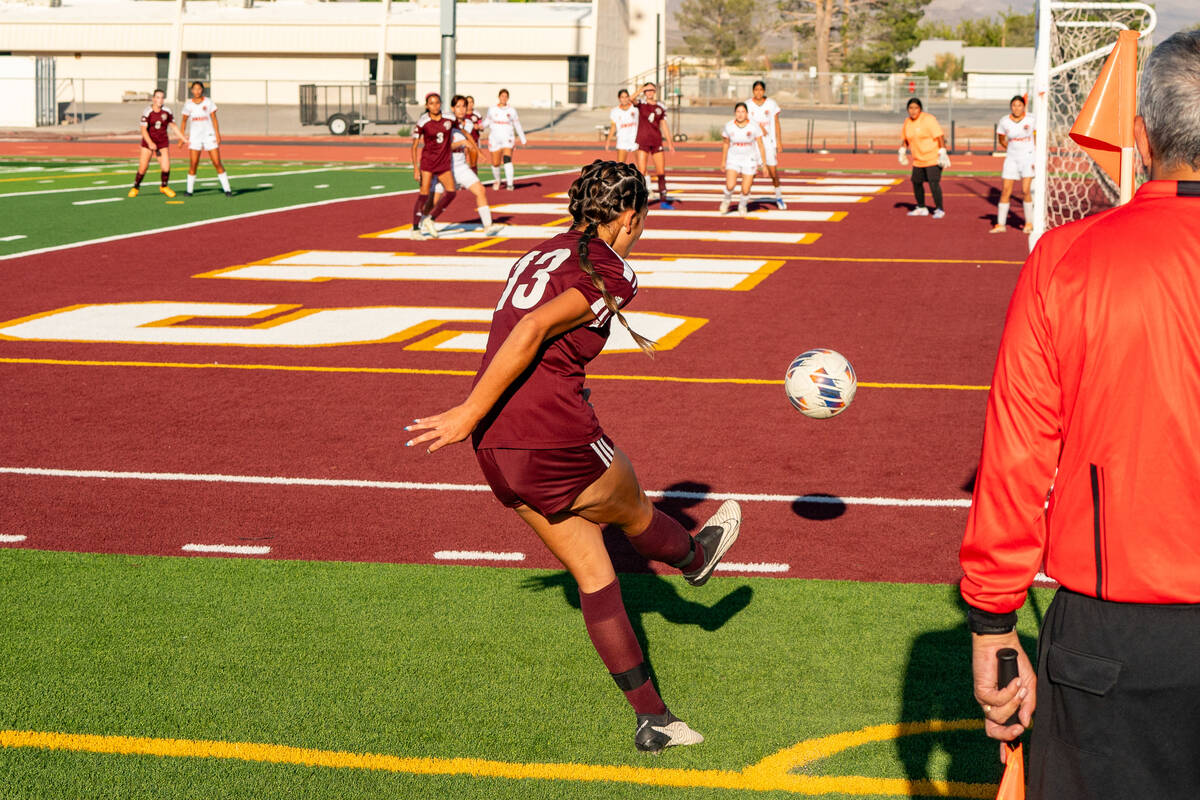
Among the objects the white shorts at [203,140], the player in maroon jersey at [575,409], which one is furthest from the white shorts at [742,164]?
the player in maroon jersey at [575,409]

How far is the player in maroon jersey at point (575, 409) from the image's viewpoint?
164 inches

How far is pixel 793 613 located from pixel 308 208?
19.5 m

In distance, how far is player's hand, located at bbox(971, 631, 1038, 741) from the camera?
2557 mm

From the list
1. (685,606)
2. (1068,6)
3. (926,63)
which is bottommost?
(685,606)

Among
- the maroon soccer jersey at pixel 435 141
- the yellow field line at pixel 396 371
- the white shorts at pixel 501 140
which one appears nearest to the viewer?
the yellow field line at pixel 396 371

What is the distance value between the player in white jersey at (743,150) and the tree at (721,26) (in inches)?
5252

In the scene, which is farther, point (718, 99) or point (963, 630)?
point (718, 99)

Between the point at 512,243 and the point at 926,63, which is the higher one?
the point at 926,63

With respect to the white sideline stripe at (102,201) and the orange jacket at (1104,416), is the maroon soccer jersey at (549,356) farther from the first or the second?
the white sideline stripe at (102,201)

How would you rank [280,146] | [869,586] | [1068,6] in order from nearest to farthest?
[869,586], [1068,6], [280,146]

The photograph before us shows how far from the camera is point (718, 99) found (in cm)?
7331

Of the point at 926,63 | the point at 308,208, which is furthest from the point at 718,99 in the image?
the point at 926,63

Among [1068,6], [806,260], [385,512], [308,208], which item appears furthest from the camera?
[308,208]

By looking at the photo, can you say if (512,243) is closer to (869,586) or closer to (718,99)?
(869,586)
